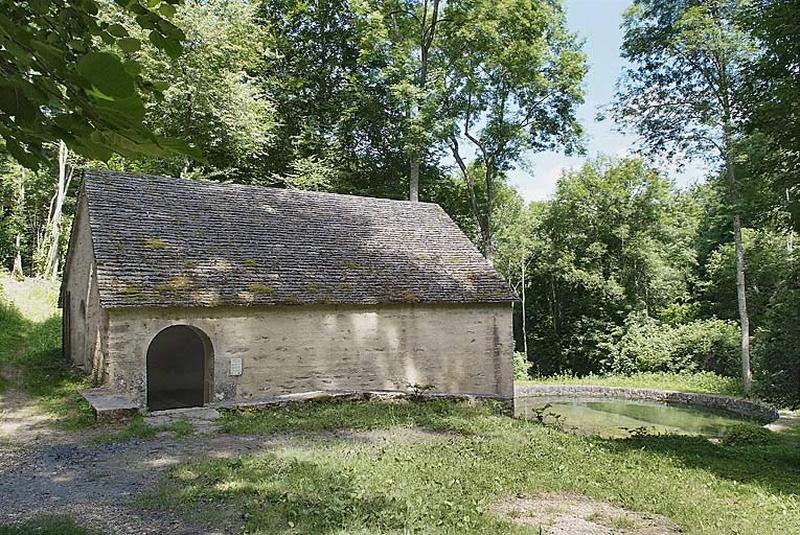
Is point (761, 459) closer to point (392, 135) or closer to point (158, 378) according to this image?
point (158, 378)

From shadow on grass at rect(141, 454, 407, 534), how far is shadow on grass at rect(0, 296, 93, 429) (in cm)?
440

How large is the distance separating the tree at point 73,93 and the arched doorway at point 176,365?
15498mm

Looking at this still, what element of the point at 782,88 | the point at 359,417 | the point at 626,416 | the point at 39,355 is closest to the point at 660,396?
the point at 626,416

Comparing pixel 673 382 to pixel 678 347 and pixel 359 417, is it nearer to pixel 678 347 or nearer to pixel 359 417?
pixel 678 347

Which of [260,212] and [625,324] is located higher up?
[260,212]

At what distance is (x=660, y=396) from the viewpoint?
23969 mm

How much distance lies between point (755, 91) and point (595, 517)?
33.7 feet

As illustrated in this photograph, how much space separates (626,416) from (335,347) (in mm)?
12317

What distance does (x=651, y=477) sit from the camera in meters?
8.27

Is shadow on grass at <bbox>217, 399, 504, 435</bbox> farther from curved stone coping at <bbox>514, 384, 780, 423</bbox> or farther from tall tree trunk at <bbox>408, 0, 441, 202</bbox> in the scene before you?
tall tree trunk at <bbox>408, 0, 441, 202</bbox>

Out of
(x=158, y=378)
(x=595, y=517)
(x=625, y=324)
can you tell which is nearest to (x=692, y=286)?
(x=625, y=324)

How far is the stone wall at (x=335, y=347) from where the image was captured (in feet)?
40.0

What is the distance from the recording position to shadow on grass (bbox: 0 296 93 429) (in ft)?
37.6


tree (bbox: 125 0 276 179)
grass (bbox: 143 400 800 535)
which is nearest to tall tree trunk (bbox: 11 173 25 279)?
tree (bbox: 125 0 276 179)
